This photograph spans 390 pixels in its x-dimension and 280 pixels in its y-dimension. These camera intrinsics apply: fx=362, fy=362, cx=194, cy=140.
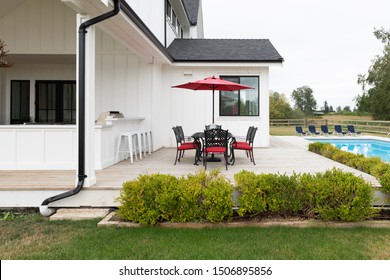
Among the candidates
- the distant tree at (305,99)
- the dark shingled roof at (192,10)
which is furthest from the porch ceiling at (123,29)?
the distant tree at (305,99)

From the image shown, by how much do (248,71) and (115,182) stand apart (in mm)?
7847

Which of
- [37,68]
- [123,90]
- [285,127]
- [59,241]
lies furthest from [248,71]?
[285,127]

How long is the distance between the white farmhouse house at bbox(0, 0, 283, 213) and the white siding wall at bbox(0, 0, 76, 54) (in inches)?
1.0

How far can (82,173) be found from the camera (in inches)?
209

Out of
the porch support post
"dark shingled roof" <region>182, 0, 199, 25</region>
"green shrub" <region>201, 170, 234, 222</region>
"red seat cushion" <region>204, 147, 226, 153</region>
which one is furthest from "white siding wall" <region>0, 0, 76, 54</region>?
"dark shingled roof" <region>182, 0, 199, 25</region>

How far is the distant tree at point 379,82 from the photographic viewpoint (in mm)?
34156

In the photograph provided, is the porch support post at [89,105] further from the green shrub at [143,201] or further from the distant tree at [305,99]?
the distant tree at [305,99]

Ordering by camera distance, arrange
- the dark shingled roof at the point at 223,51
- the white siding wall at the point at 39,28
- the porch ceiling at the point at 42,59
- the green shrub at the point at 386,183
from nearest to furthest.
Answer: the green shrub at the point at 386,183
the white siding wall at the point at 39,28
the porch ceiling at the point at 42,59
the dark shingled roof at the point at 223,51

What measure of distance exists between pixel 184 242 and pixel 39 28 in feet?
25.5

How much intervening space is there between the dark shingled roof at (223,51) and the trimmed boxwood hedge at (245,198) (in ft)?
25.1

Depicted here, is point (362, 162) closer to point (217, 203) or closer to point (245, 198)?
point (245, 198)

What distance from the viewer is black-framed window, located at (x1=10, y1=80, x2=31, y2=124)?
1132 centimetres

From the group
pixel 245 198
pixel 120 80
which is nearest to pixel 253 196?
pixel 245 198
